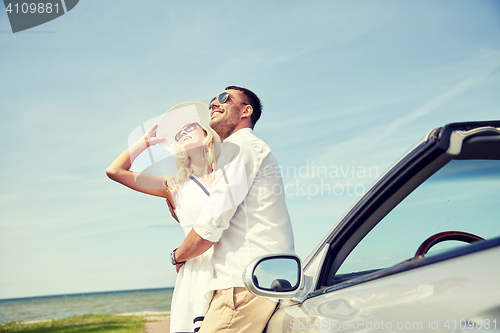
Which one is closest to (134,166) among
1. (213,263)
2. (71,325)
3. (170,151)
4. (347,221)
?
(170,151)

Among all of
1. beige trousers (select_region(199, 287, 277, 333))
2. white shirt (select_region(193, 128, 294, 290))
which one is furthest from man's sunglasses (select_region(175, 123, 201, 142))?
beige trousers (select_region(199, 287, 277, 333))

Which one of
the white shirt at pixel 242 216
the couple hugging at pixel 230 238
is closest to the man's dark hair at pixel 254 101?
the couple hugging at pixel 230 238

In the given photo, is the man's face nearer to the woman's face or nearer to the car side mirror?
the woman's face

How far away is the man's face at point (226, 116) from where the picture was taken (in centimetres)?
282

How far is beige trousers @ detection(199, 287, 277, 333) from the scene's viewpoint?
5.80ft

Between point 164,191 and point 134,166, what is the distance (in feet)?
1.76

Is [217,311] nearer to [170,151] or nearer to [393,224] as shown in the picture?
[393,224]

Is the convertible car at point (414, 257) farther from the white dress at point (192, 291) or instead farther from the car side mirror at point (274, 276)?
the white dress at point (192, 291)

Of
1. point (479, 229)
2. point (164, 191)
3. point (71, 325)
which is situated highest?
point (479, 229)

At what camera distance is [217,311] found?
73.0 inches

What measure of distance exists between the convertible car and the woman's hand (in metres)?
1.92

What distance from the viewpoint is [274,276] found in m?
1.63

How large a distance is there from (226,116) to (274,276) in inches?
60.5

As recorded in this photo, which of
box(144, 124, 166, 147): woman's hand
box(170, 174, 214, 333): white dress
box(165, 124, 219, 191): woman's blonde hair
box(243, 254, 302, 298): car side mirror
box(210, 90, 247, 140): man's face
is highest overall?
box(210, 90, 247, 140): man's face
